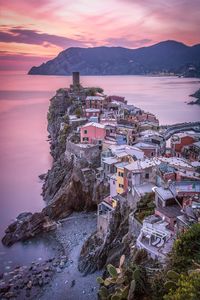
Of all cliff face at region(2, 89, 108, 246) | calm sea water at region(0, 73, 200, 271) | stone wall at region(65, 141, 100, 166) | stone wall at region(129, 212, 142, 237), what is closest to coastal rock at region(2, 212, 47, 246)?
cliff face at region(2, 89, 108, 246)

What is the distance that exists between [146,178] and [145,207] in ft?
14.7

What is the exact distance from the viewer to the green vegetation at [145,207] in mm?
19969

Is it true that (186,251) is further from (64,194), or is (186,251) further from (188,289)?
(64,194)

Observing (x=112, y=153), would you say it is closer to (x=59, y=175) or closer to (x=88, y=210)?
(x=88, y=210)

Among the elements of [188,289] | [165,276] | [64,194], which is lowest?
[64,194]

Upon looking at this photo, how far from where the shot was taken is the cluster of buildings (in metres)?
17.2

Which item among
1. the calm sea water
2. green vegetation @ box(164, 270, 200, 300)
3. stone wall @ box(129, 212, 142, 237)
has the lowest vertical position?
the calm sea water

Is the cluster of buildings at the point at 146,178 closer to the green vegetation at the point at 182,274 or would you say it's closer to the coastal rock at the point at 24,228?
the green vegetation at the point at 182,274

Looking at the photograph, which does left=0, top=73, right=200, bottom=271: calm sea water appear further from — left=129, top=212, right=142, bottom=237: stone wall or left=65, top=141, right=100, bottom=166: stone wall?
left=129, top=212, right=142, bottom=237: stone wall

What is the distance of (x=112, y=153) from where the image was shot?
32.9 meters

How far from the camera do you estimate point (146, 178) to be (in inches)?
1004

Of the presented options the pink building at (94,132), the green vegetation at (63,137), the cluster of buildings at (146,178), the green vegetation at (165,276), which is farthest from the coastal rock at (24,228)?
the green vegetation at (165,276)

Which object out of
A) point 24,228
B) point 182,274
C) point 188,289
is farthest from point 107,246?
point 188,289

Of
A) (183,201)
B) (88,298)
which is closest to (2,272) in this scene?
(88,298)
